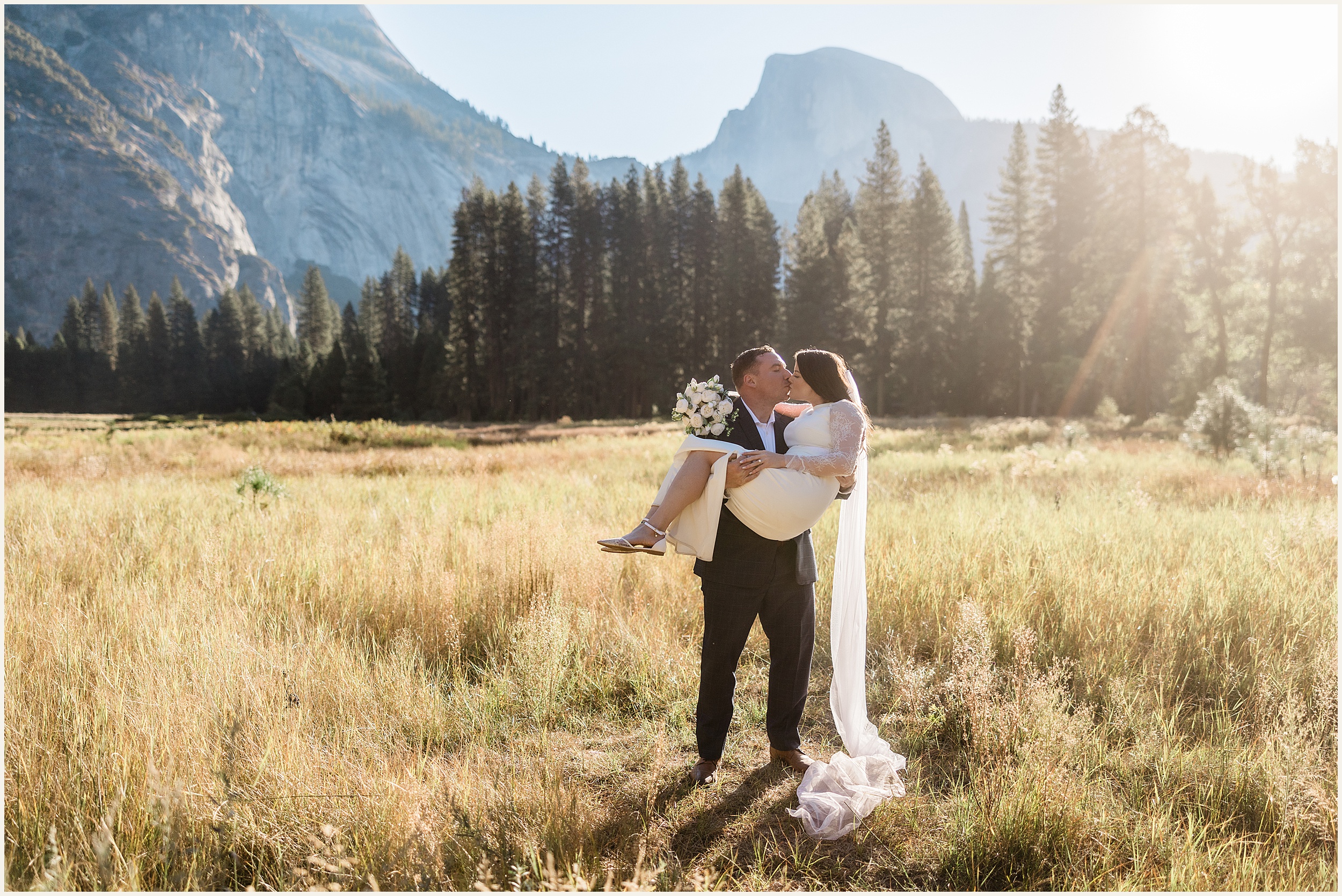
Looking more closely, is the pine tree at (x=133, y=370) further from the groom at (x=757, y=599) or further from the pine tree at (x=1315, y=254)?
the pine tree at (x=1315, y=254)

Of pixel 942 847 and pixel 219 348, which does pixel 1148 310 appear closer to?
pixel 942 847

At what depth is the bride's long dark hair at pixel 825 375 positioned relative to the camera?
358 cm

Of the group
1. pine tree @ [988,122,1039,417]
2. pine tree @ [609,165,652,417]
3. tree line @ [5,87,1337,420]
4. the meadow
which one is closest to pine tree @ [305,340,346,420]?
tree line @ [5,87,1337,420]

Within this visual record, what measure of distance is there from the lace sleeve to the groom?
301 millimetres

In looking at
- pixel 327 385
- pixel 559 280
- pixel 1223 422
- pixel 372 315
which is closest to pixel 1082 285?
pixel 1223 422

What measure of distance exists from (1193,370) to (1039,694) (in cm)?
3981

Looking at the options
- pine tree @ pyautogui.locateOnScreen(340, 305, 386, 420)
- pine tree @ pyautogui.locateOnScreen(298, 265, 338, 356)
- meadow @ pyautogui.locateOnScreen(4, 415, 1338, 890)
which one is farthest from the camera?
pine tree @ pyautogui.locateOnScreen(298, 265, 338, 356)

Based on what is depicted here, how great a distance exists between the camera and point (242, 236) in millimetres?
155375

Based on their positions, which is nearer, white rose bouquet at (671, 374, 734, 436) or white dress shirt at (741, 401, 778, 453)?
white rose bouquet at (671, 374, 734, 436)

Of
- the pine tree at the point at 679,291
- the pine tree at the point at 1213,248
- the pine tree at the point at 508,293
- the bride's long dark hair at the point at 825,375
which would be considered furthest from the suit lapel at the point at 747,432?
the pine tree at the point at 508,293

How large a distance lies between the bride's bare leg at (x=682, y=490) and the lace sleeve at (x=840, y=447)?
436 mm

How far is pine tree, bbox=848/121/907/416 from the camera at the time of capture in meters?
39.9

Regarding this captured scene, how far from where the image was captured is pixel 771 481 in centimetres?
326

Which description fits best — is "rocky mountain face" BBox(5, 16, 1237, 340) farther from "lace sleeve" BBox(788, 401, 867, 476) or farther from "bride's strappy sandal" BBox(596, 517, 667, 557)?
"bride's strappy sandal" BBox(596, 517, 667, 557)
